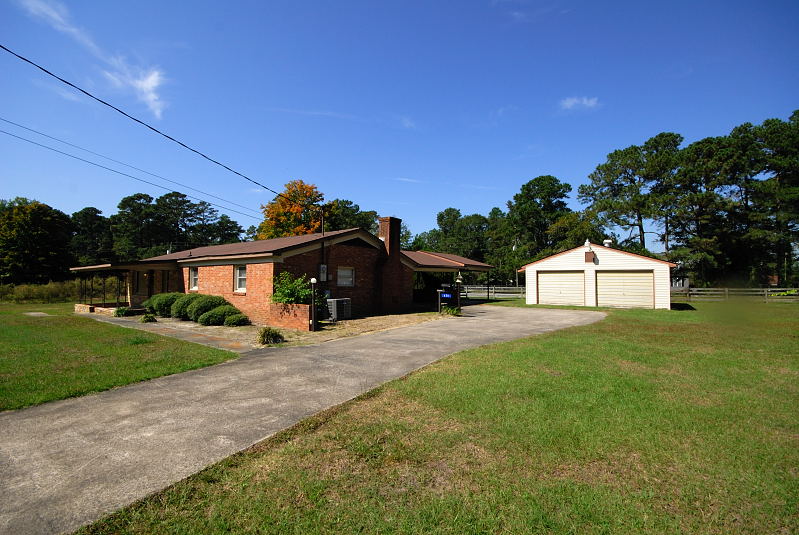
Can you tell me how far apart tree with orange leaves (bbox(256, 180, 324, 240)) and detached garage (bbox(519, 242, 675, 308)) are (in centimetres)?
2630

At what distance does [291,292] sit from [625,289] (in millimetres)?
21018

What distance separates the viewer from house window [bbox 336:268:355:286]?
18.4 metres

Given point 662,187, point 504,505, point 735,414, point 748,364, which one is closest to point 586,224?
point 662,187

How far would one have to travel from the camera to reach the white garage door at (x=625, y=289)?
78.2 ft

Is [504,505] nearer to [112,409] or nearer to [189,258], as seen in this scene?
[112,409]

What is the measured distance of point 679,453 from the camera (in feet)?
13.3

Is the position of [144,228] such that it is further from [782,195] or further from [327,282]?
[782,195]

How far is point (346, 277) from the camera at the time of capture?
1872cm

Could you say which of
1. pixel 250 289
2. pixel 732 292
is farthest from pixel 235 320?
pixel 732 292

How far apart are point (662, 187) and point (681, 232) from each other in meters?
6.54

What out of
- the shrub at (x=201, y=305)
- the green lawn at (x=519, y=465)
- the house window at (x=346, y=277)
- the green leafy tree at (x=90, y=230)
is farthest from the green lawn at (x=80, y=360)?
the green leafy tree at (x=90, y=230)

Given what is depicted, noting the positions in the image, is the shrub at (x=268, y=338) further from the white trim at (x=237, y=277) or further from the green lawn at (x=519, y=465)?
the white trim at (x=237, y=277)

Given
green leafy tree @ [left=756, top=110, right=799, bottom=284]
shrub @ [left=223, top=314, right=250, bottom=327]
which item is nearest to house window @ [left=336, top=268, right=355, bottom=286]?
shrub @ [left=223, top=314, right=250, bottom=327]

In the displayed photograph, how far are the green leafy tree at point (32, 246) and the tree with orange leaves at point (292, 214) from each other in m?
21.3
